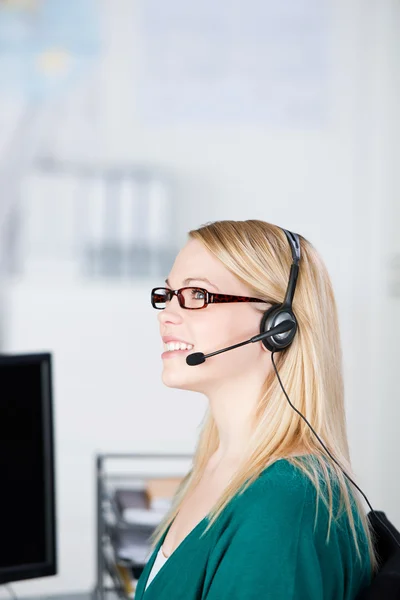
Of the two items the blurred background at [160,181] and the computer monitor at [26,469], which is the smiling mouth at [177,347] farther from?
the blurred background at [160,181]

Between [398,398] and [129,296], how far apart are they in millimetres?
1263

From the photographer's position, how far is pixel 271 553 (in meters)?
0.88

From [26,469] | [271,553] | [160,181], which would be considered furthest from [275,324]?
[160,181]

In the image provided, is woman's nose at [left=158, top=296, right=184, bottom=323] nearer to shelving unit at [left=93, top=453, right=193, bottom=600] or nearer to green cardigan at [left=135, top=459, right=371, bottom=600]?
green cardigan at [left=135, top=459, right=371, bottom=600]

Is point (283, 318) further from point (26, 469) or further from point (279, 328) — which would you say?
point (26, 469)

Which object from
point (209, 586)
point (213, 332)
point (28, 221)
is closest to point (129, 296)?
point (28, 221)

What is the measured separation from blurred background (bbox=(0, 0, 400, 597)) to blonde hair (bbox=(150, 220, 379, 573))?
6.46ft

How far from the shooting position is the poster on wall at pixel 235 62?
10.6ft

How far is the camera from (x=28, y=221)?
3047 millimetres

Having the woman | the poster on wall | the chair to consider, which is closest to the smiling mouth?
the woman

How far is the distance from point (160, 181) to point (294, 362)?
2.09 meters

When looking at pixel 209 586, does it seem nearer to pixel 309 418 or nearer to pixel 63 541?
pixel 309 418

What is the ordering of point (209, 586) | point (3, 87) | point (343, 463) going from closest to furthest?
point (209, 586), point (343, 463), point (3, 87)

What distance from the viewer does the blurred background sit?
3.06m
